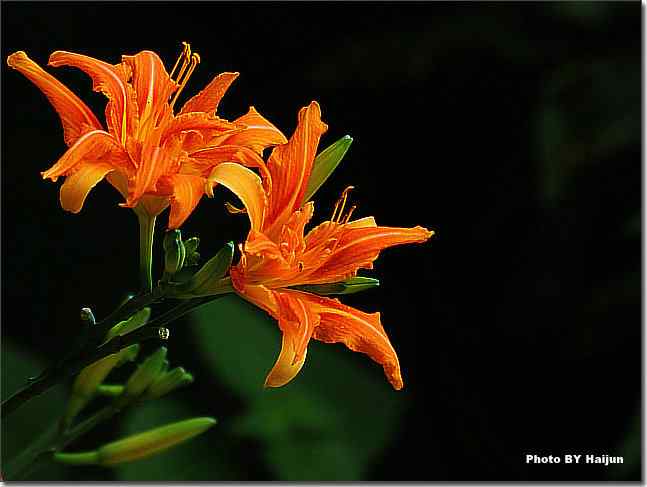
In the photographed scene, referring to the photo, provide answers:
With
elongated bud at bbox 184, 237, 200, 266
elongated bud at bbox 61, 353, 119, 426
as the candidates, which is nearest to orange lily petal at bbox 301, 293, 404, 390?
elongated bud at bbox 184, 237, 200, 266

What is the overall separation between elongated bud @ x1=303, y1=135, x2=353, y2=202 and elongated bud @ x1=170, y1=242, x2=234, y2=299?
102mm

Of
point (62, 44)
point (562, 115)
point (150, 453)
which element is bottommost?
point (150, 453)

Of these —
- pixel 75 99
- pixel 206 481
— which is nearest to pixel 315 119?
pixel 75 99

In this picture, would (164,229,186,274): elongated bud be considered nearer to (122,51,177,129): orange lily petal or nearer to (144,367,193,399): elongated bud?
(122,51,177,129): orange lily petal

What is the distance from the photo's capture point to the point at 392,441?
85.9 inches

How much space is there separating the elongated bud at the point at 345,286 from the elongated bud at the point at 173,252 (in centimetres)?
12

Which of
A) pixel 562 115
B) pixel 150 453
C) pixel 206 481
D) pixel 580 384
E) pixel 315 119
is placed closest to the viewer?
pixel 315 119

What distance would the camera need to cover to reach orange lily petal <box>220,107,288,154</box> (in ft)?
2.55

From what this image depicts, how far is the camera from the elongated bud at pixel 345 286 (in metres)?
0.77

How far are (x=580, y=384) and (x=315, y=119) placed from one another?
1664 millimetres

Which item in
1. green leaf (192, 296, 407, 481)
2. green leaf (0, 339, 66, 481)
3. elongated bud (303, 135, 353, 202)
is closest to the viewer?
elongated bud (303, 135, 353, 202)

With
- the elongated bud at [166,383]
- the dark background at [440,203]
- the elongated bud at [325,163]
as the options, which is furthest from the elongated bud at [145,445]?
the dark background at [440,203]

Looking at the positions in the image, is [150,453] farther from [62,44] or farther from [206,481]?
[62,44]

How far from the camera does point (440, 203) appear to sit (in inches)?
91.7
